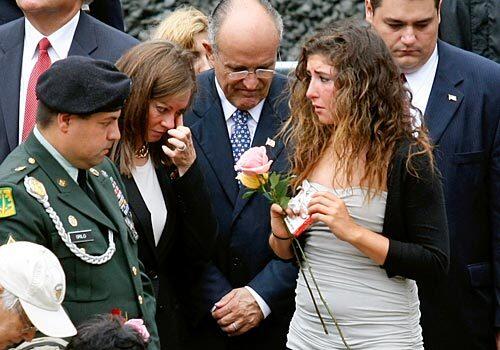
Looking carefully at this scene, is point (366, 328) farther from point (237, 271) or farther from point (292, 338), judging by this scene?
point (237, 271)

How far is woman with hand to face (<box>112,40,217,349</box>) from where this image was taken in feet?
17.0

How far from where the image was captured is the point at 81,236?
4.34m

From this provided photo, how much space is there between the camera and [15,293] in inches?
152

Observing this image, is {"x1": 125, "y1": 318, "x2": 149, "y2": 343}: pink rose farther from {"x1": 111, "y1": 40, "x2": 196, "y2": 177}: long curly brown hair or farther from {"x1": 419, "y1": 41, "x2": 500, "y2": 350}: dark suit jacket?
{"x1": 419, "y1": 41, "x2": 500, "y2": 350}: dark suit jacket

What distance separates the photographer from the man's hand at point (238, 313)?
18.1 ft

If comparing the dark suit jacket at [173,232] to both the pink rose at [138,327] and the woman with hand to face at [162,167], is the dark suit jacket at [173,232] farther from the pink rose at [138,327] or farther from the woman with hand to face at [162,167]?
the pink rose at [138,327]

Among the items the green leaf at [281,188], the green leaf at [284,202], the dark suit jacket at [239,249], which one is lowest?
the dark suit jacket at [239,249]

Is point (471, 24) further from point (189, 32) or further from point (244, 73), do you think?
point (244, 73)

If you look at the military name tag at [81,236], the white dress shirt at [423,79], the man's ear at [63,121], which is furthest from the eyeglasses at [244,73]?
the military name tag at [81,236]

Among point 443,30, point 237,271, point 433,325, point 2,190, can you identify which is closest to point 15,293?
point 2,190

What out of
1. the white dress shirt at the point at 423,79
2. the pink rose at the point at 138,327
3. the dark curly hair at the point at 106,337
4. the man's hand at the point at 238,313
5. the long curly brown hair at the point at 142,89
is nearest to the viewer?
the dark curly hair at the point at 106,337

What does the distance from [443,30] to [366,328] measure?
3.11m

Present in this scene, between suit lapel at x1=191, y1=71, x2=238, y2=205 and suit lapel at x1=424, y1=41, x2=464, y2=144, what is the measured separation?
34.8 inches

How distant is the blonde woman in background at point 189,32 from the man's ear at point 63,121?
8.89 feet
